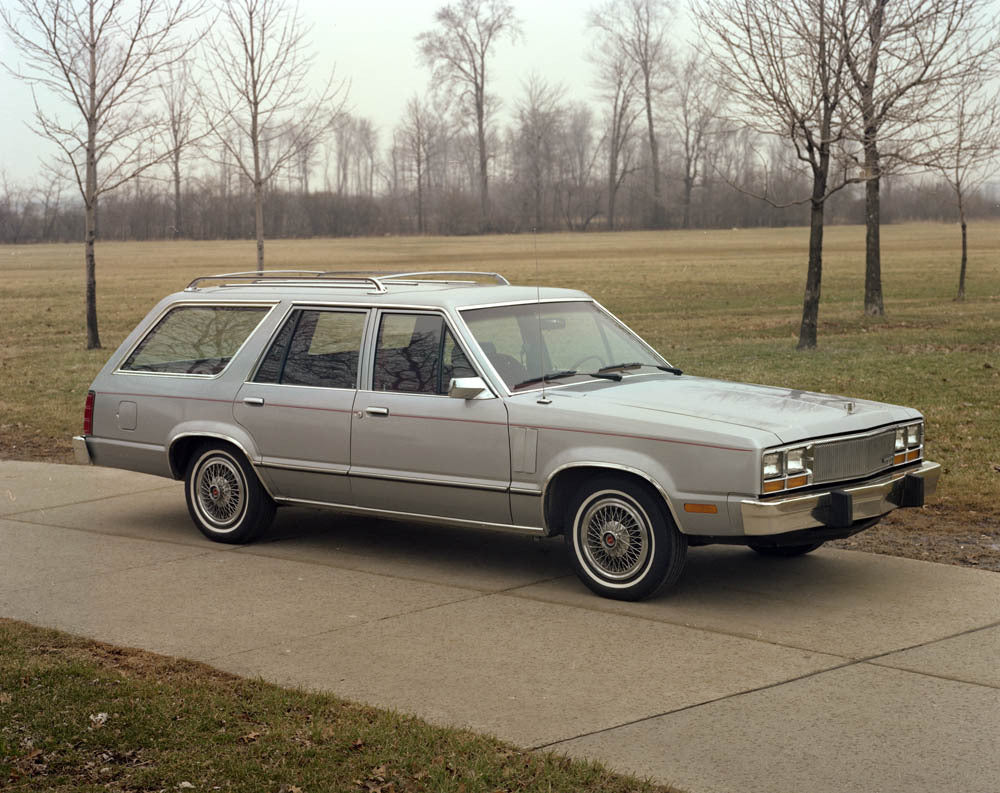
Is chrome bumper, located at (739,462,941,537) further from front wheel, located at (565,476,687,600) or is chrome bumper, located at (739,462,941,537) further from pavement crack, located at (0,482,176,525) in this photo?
pavement crack, located at (0,482,176,525)

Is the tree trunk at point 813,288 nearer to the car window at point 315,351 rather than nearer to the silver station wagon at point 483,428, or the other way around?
the silver station wagon at point 483,428

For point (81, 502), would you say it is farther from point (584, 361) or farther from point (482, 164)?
point (482, 164)

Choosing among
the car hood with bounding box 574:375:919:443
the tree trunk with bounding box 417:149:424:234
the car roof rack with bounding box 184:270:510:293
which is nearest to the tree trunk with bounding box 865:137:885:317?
the car roof rack with bounding box 184:270:510:293

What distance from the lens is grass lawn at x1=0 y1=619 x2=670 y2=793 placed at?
4.31 metres

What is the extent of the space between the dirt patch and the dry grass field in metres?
0.09

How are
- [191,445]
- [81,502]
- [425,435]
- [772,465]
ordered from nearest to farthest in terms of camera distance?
[772,465] < [425,435] < [191,445] < [81,502]

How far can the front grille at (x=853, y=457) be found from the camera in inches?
250

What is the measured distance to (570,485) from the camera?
22.3ft

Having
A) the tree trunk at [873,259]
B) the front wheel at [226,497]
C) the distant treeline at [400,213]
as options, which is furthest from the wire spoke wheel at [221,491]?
the distant treeline at [400,213]

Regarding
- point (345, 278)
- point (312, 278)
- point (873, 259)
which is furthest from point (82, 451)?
point (873, 259)

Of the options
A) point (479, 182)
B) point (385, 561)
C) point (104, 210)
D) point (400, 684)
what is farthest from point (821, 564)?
point (479, 182)

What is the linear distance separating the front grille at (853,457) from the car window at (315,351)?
109 inches

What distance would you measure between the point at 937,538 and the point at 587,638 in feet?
10.1

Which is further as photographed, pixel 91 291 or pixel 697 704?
pixel 91 291
